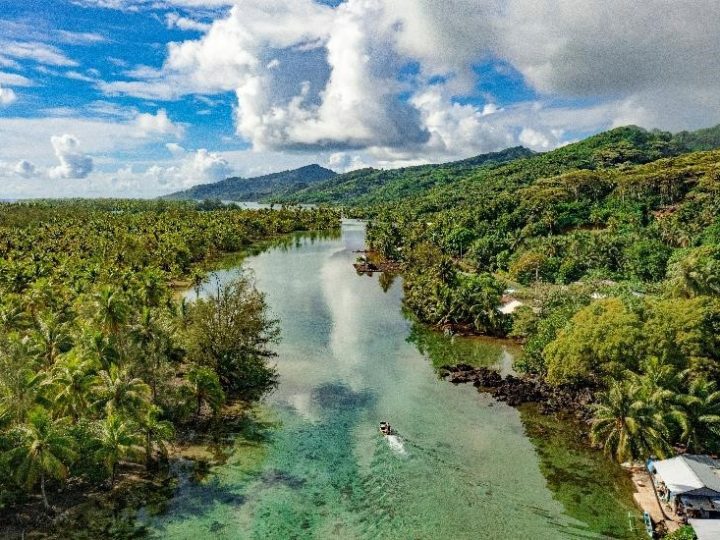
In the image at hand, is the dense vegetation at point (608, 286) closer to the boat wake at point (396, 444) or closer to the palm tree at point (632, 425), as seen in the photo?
the palm tree at point (632, 425)

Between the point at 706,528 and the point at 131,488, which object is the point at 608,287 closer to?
the point at 706,528

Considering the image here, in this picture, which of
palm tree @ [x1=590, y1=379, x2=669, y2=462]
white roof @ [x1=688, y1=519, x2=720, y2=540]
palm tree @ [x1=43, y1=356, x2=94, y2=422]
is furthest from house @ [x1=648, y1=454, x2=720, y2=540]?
palm tree @ [x1=43, y1=356, x2=94, y2=422]

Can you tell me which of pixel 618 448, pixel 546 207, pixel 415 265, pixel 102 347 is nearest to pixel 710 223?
pixel 546 207

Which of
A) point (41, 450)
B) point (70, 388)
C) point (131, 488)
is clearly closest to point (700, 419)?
point (131, 488)

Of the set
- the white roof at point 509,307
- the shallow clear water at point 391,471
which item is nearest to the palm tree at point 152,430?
the shallow clear water at point 391,471

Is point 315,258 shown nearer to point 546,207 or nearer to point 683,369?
point 546,207

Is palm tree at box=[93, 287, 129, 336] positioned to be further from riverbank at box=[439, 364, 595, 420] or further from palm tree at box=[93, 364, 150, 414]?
riverbank at box=[439, 364, 595, 420]

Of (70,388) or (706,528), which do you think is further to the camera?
(70,388)
